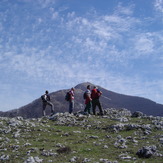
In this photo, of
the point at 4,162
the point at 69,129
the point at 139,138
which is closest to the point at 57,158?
the point at 4,162

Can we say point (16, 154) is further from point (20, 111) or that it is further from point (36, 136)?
point (20, 111)

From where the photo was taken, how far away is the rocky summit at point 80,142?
13323 millimetres

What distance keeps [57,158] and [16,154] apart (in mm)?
2528

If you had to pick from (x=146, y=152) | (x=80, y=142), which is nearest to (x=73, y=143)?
(x=80, y=142)

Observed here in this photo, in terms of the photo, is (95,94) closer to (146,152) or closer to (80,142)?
(80,142)

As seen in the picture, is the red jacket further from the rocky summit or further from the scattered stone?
the scattered stone

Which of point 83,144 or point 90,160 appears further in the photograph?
point 83,144

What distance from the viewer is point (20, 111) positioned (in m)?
195

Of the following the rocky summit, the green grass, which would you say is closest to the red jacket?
the rocky summit

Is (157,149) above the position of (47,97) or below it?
below

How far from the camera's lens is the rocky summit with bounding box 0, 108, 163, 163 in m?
13.3

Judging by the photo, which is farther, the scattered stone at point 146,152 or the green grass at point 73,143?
the green grass at point 73,143

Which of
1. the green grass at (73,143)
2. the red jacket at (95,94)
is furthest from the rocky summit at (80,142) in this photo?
the red jacket at (95,94)

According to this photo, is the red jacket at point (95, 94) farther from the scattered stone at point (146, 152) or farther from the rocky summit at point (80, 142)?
the scattered stone at point (146, 152)
